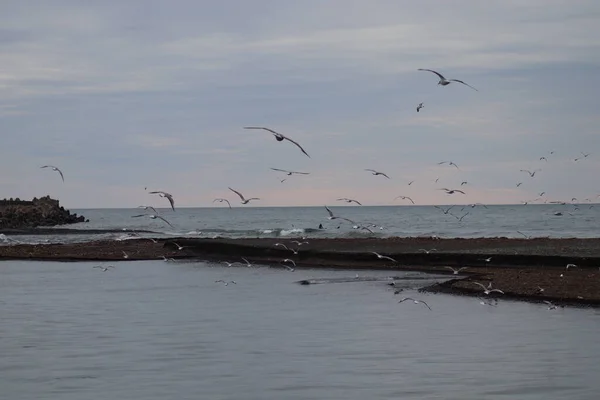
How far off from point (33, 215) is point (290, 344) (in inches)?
3903

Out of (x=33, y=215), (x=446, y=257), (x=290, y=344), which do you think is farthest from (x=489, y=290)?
(x=33, y=215)

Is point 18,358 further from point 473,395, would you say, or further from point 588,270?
point 588,270

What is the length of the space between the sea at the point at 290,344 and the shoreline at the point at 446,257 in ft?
4.77

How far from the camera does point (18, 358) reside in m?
22.4

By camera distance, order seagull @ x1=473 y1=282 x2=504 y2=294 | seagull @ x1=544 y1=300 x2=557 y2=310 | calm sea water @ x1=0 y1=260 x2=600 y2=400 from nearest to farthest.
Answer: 1. calm sea water @ x1=0 y1=260 x2=600 y2=400
2. seagull @ x1=544 y1=300 x2=557 y2=310
3. seagull @ x1=473 y1=282 x2=504 y2=294

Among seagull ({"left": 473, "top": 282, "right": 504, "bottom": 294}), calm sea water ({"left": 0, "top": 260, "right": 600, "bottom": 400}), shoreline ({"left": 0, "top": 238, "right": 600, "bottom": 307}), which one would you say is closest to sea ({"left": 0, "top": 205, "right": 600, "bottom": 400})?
calm sea water ({"left": 0, "top": 260, "right": 600, "bottom": 400})

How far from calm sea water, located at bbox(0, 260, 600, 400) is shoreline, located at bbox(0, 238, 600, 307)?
162 cm

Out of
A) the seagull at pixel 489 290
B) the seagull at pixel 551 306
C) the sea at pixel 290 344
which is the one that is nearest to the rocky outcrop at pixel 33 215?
the sea at pixel 290 344

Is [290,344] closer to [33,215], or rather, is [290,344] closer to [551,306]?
[551,306]

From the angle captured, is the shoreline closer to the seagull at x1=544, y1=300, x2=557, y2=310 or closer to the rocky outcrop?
the seagull at x1=544, y1=300, x2=557, y2=310

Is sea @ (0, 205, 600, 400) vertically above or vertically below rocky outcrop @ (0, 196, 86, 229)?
below

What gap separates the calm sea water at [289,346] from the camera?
18734mm

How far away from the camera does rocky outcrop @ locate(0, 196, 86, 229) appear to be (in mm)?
111688

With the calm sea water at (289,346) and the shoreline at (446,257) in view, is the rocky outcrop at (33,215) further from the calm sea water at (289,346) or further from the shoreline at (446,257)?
the calm sea water at (289,346)
